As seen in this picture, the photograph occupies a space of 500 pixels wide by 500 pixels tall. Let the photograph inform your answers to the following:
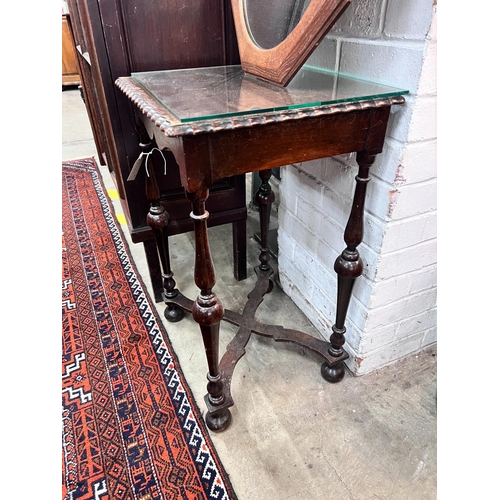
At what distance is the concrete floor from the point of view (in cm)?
93

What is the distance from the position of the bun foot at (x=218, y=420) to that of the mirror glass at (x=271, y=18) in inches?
36.8

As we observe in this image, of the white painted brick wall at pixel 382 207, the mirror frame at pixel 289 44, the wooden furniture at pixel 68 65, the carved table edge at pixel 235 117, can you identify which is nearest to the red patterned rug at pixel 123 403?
the white painted brick wall at pixel 382 207

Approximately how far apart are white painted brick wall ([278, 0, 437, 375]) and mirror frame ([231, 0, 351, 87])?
18 cm

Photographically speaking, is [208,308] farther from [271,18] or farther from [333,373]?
[271,18]

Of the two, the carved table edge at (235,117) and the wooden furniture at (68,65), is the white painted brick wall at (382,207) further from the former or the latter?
the wooden furniture at (68,65)

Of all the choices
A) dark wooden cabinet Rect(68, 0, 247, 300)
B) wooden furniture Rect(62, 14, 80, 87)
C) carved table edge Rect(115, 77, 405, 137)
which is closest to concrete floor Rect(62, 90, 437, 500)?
dark wooden cabinet Rect(68, 0, 247, 300)

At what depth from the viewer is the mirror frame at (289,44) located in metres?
0.70

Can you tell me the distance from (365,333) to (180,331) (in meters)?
0.65

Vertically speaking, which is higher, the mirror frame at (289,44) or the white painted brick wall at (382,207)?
the mirror frame at (289,44)

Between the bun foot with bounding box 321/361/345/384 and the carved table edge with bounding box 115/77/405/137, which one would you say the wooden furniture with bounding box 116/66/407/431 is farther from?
the bun foot with bounding box 321/361/345/384

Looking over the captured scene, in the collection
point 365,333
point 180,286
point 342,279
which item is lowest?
point 180,286
